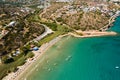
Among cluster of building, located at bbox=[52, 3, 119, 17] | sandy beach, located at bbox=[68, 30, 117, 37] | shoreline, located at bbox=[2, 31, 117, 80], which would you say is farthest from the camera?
cluster of building, located at bbox=[52, 3, 119, 17]

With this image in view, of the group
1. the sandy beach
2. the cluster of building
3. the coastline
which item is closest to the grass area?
the coastline

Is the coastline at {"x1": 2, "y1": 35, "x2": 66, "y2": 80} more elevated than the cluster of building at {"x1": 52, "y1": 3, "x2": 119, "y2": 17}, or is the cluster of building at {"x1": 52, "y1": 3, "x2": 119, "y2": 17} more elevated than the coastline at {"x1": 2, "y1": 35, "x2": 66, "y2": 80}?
the cluster of building at {"x1": 52, "y1": 3, "x2": 119, "y2": 17}

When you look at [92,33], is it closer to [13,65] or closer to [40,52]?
[40,52]

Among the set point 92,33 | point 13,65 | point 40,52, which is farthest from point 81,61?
point 92,33

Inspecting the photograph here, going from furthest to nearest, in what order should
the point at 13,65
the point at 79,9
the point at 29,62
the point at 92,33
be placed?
the point at 79,9 → the point at 92,33 → the point at 29,62 → the point at 13,65

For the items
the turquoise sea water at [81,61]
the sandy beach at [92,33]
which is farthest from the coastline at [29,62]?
the sandy beach at [92,33]

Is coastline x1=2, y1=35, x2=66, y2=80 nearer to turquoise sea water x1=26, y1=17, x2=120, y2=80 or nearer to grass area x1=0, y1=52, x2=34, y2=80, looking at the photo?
grass area x1=0, y1=52, x2=34, y2=80

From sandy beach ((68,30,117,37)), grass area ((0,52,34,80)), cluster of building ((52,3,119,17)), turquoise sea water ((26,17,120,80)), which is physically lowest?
sandy beach ((68,30,117,37))

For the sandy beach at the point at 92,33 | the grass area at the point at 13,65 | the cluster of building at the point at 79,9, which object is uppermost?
the cluster of building at the point at 79,9

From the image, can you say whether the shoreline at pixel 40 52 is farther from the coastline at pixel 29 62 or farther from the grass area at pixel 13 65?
the grass area at pixel 13 65
